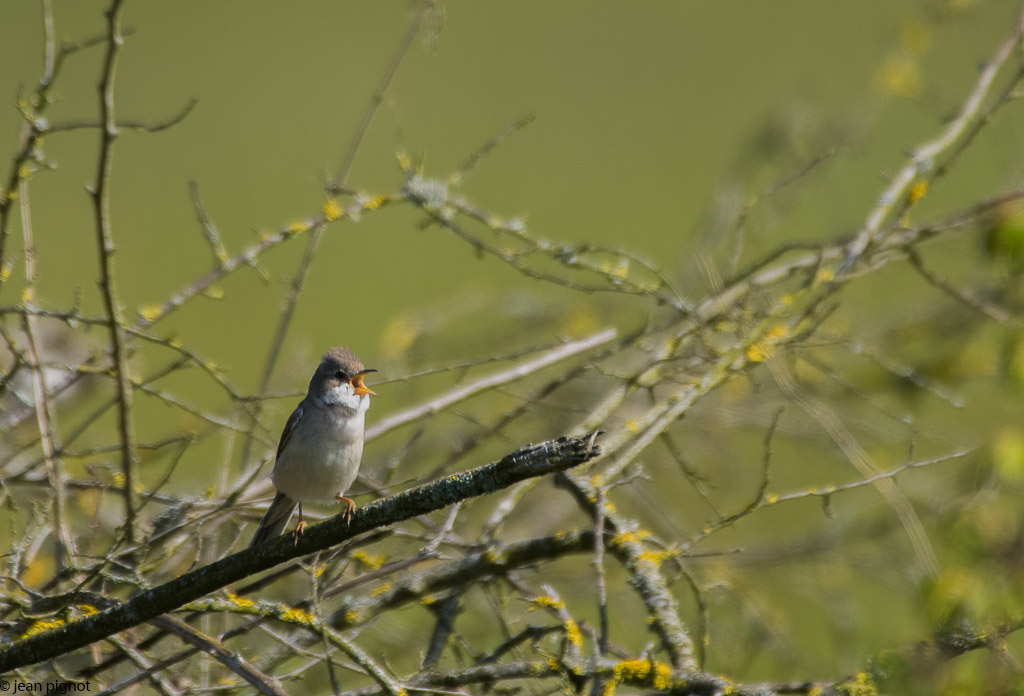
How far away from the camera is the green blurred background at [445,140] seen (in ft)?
27.9

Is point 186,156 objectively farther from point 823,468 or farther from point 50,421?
point 50,421

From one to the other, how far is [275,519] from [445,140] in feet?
29.6

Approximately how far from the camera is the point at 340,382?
2.88m

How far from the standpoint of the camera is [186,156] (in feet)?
37.3

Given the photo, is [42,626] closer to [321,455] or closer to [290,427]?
[321,455]

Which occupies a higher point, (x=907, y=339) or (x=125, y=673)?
(x=907, y=339)

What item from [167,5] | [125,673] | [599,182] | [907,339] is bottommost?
[125,673]

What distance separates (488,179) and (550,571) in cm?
774

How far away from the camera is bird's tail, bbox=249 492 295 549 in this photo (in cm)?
281

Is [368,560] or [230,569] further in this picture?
[368,560]

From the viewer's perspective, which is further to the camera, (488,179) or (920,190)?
(488,179)

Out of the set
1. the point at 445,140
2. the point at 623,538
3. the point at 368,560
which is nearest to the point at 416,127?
the point at 445,140

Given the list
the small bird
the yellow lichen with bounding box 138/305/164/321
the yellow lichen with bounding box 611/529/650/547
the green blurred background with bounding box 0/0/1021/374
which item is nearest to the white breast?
the small bird

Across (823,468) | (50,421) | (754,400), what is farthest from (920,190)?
(823,468)
